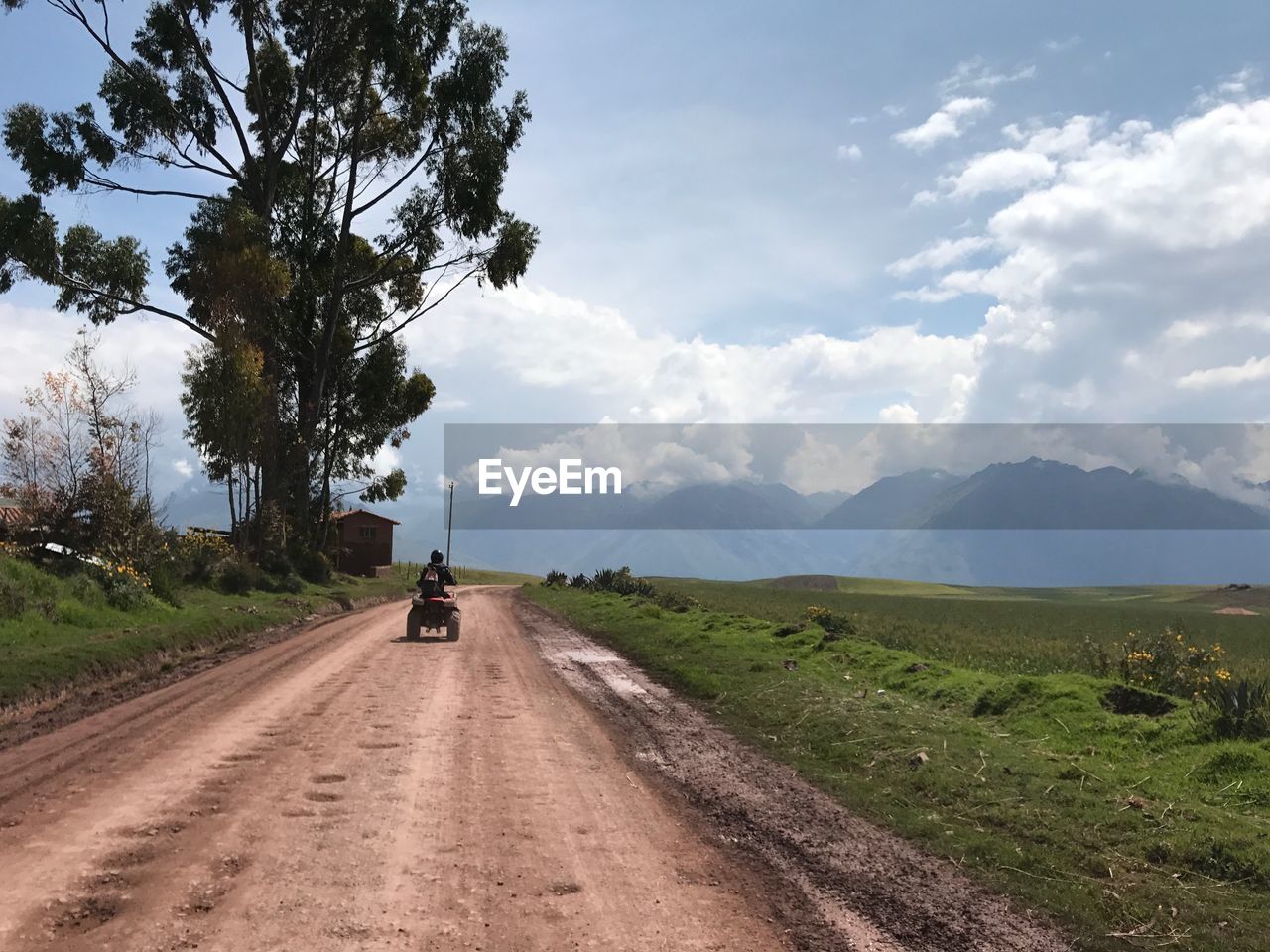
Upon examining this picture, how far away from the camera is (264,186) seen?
36.8 metres

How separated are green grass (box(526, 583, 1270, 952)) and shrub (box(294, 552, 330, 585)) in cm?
2954

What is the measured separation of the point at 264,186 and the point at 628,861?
1509 inches

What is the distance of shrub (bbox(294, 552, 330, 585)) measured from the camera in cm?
4078

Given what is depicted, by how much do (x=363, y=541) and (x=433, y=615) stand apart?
58233mm

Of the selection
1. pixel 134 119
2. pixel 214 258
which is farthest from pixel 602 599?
pixel 134 119

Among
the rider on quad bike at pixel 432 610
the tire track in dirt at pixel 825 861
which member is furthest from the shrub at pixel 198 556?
the tire track in dirt at pixel 825 861

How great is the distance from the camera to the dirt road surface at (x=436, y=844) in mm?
4672

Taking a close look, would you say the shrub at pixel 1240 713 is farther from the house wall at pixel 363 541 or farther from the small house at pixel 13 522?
the house wall at pixel 363 541

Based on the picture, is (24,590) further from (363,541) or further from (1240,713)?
(363,541)

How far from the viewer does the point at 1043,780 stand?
8.52 m

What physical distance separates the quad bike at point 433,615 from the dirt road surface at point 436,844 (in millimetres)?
10179

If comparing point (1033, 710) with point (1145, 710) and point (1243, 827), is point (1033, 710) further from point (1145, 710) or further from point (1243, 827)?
point (1243, 827)

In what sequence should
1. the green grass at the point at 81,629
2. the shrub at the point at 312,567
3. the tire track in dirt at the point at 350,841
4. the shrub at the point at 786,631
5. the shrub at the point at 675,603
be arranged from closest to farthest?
1. the tire track in dirt at the point at 350,841
2. the green grass at the point at 81,629
3. the shrub at the point at 786,631
4. the shrub at the point at 675,603
5. the shrub at the point at 312,567

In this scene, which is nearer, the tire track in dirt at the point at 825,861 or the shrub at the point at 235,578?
the tire track in dirt at the point at 825,861
